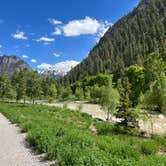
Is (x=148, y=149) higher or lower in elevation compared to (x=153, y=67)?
lower

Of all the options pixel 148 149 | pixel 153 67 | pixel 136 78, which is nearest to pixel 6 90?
pixel 136 78

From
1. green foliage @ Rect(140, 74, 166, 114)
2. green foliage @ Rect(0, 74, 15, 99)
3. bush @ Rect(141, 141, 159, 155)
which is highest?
green foliage @ Rect(0, 74, 15, 99)

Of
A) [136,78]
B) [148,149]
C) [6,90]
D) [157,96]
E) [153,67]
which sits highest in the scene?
[153,67]

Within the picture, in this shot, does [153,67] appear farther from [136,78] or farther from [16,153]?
[16,153]

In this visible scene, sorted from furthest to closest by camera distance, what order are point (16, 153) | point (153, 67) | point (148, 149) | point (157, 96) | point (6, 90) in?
point (6, 90)
point (153, 67)
point (157, 96)
point (148, 149)
point (16, 153)

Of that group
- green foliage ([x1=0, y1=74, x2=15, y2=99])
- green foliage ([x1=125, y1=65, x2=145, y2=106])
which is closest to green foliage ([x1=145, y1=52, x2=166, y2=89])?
green foliage ([x1=125, y1=65, x2=145, y2=106])

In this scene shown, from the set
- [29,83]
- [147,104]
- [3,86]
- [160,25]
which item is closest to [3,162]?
[147,104]

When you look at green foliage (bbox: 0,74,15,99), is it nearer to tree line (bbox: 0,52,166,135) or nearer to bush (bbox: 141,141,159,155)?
tree line (bbox: 0,52,166,135)

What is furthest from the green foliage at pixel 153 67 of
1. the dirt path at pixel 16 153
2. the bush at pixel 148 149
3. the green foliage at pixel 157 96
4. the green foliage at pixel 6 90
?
the bush at pixel 148 149

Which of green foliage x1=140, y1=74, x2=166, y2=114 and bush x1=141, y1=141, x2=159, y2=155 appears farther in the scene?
green foliage x1=140, y1=74, x2=166, y2=114

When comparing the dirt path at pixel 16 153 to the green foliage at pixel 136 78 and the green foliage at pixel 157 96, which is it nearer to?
the green foliage at pixel 157 96

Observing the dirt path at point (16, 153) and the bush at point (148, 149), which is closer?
the dirt path at point (16, 153)

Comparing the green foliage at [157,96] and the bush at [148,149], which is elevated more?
the green foliage at [157,96]

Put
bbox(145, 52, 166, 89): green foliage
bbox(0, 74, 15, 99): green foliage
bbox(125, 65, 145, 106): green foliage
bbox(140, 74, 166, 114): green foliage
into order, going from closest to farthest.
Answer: bbox(140, 74, 166, 114): green foliage
bbox(145, 52, 166, 89): green foliage
bbox(125, 65, 145, 106): green foliage
bbox(0, 74, 15, 99): green foliage
